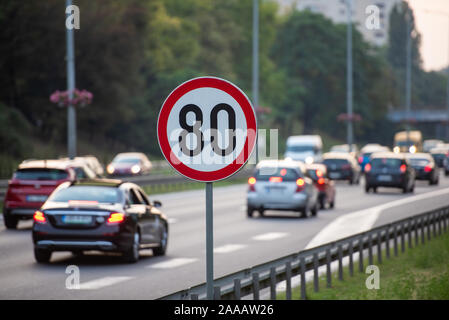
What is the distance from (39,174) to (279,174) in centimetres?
698

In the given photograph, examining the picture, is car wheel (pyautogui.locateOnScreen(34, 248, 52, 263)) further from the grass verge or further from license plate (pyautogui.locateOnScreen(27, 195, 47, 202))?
license plate (pyautogui.locateOnScreen(27, 195, 47, 202))

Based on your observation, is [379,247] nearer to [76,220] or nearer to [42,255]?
[76,220]

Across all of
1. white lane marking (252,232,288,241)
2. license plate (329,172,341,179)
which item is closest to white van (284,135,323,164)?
license plate (329,172,341,179)

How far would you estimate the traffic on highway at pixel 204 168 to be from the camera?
10.8 metres

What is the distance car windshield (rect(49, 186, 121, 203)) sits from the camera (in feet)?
57.2

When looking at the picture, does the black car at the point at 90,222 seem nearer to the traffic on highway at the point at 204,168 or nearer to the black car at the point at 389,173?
the traffic on highway at the point at 204,168

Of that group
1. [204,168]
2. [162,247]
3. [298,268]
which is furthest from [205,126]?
[162,247]

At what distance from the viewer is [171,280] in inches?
595

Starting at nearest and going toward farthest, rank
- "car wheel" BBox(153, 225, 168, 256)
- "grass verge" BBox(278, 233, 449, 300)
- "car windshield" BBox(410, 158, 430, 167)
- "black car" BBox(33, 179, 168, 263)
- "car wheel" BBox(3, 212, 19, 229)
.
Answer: "grass verge" BBox(278, 233, 449, 300) → "black car" BBox(33, 179, 168, 263) → "car wheel" BBox(153, 225, 168, 256) → "car wheel" BBox(3, 212, 19, 229) → "car windshield" BBox(410, 158, 430, 167)

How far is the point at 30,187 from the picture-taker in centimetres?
2509

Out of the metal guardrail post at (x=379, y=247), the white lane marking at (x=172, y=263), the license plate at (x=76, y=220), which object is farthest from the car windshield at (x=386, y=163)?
the license plate at (x=76, y=220)

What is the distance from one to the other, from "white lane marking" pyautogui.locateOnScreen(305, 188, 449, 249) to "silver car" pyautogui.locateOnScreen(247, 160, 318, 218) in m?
1.21

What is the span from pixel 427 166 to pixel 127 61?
32098 millimetres
